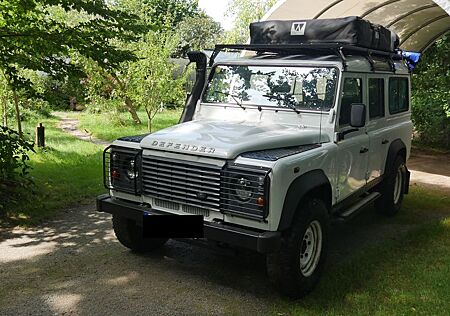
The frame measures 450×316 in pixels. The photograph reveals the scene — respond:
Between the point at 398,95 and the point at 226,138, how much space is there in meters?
3.72

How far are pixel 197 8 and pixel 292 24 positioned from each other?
2233 inches

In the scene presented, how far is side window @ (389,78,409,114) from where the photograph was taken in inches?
265

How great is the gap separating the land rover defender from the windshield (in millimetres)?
13

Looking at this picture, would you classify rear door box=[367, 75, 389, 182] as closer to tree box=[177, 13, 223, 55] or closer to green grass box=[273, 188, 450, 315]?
green grass box=[273, 188, 450, 315]

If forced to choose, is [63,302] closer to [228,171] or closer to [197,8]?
[228,171]

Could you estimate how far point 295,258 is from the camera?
13.6 ft

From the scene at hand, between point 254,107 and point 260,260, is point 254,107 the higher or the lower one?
the higher one

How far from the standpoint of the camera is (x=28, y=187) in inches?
296

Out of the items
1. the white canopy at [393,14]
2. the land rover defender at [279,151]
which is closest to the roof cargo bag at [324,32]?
the land rover defender at [279,151]

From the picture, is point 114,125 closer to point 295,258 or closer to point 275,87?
point 275,87


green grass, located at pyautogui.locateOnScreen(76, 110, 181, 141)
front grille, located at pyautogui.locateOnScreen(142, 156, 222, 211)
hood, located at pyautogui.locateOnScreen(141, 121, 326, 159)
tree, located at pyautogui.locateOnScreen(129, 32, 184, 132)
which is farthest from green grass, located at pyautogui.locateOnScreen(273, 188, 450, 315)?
green grass, located at pyautogui.locateOnScreen(76, 110, 181, 141)

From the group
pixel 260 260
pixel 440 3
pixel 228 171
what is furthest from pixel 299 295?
pixel 440 3

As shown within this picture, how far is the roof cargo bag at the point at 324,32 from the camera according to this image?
592cm

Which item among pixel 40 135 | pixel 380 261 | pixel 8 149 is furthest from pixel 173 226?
pixel 40 135
